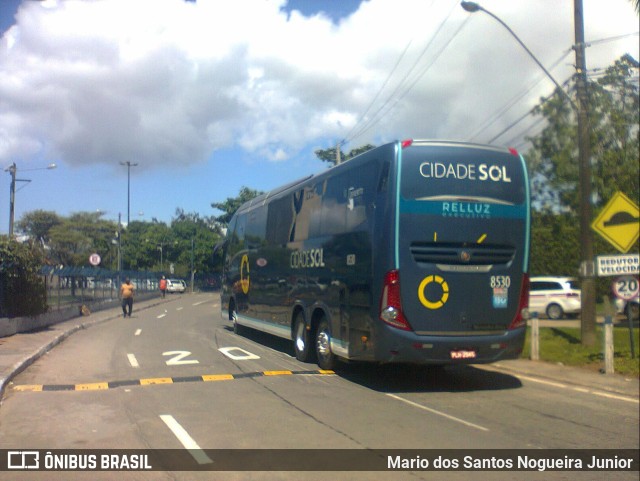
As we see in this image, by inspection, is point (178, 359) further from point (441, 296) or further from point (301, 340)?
point (441, 296)

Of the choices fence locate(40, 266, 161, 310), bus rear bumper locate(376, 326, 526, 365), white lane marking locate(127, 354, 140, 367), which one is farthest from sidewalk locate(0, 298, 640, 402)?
fence locate(40, 266, 161, 310)

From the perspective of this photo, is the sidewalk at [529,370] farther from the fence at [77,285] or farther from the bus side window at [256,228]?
the bus side window at [256,228]

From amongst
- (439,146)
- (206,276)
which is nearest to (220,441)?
(439,146)

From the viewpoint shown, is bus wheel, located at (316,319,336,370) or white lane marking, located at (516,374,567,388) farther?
bus wheel, located at (316,319,336,370)

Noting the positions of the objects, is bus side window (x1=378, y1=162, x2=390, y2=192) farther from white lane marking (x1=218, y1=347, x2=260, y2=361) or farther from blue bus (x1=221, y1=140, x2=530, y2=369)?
white lane marking (x1=218, y1=347, x2=260, y2=361)

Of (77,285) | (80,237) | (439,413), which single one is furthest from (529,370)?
(80,237)

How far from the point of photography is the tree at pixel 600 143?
15484 millimetres

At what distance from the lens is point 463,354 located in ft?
32.3

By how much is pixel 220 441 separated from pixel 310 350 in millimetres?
6014

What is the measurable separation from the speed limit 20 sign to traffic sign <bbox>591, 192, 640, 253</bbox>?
1.82m

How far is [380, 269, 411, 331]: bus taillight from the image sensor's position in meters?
9.54

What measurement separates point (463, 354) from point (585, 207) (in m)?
6.51

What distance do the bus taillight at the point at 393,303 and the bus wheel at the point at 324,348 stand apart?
90.5 inches

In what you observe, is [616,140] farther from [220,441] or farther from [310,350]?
[220,441]
